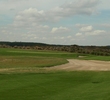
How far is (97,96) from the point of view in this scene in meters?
17.5

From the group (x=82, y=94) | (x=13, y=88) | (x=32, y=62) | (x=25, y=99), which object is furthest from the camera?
(x=32, y=62)

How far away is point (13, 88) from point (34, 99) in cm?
441

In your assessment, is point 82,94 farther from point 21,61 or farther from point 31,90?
point 21,61

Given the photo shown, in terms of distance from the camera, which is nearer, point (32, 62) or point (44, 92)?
point (44, 92)

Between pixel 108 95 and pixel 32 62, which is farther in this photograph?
pixel 32 62

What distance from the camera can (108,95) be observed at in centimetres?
1752

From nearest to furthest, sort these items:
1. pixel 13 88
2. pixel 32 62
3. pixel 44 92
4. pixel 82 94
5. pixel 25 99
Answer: pixel 25 99, pixel 82 94, pixel 44 92, pixel 13 88, pixel 32 62

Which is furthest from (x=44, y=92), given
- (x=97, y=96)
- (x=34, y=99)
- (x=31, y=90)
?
(x=97, y=96)

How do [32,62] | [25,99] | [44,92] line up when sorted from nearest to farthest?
[25,99] → [44,92] → [32,62]

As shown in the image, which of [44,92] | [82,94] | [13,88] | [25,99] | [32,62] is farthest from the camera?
[32,62]

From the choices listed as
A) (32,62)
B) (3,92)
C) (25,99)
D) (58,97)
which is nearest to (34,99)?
(25,99)

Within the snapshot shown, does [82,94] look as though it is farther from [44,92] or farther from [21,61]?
[21,61]

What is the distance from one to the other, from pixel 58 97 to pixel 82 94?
6.06 ft

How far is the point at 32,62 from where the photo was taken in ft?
221
